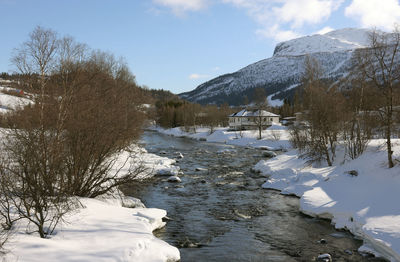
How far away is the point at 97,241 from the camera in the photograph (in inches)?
369

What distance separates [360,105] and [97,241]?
23.0 meters

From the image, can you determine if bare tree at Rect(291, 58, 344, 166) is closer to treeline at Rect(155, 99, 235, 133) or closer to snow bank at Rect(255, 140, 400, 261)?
snow bank at Rect(255, 140, 400, 261)

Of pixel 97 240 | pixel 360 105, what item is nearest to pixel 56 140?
pixel 97 240

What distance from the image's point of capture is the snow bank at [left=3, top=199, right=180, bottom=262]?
7.95 meters

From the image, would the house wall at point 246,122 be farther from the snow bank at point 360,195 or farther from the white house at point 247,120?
the snow bank at point 360,195

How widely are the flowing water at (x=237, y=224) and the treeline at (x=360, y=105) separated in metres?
6.97

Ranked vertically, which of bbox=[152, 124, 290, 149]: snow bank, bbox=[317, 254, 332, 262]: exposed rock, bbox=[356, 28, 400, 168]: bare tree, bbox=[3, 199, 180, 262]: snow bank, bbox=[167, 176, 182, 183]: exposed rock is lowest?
bbox=[317, 254, 332, 262]: exposed rock

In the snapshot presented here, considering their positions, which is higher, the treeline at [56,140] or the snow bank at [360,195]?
the treeline at [56,140]

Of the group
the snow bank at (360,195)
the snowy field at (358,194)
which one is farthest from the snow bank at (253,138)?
the snow bank at (360,195)

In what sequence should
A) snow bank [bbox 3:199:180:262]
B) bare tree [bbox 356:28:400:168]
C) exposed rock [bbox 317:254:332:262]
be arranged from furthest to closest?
bare tree [bbox 356:28:400:168] → exposed rock [bbox 317:254:332:262] → snow bank [bbox 3:199:180:262]

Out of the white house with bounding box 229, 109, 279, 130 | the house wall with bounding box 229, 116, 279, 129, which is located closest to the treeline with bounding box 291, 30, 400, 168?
the white house with bounding box 229, 109, 279, 130

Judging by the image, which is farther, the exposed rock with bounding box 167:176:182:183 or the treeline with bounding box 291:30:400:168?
the exposed rock with bounding box 167:176:182:183

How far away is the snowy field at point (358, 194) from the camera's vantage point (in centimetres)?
1143

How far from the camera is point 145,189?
20.2m
